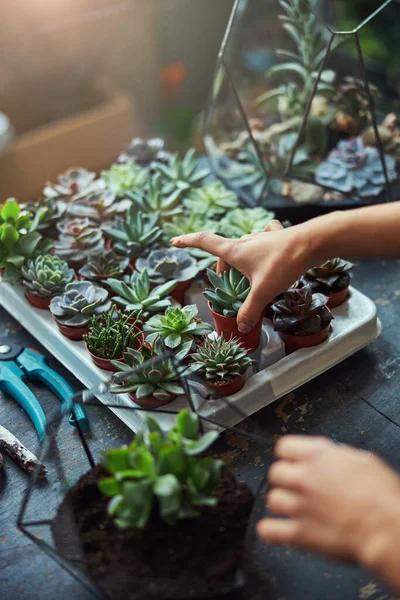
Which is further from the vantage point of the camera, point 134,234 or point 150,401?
point 134,234

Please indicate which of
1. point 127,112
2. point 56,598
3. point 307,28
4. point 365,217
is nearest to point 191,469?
point 56,598

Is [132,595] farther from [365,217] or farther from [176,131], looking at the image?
[176,131]

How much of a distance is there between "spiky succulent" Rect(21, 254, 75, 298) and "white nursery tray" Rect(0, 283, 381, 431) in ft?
0.16

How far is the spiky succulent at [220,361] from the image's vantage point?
0.92 m

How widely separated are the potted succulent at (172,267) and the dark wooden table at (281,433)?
0.21 meters

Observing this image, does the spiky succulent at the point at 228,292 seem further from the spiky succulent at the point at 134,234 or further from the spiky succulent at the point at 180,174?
the spiky succulent at the point at 180,174

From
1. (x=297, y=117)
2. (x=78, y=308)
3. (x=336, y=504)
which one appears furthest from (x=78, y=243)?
(x=336, y=504)

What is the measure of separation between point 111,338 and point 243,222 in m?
0.33

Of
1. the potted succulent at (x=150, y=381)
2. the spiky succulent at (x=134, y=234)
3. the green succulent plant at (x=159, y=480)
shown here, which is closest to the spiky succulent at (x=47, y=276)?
the spiky succulent at (x=134, y=234)

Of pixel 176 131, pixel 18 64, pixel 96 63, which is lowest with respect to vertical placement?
pixel 176 131

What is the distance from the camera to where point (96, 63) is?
2.37 meters

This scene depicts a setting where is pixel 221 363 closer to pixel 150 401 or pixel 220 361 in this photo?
pixel 220 361

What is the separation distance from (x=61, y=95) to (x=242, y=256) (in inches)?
65.8

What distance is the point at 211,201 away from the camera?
125 cm
